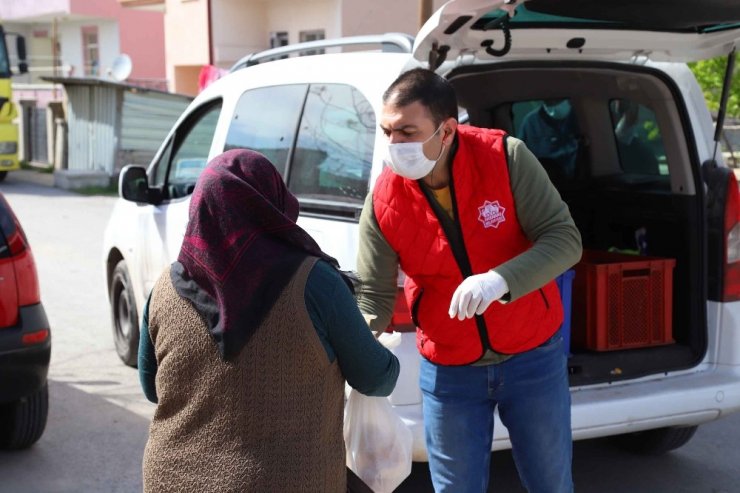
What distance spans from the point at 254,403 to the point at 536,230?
108 cm

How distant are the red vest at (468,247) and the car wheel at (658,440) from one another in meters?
2.19

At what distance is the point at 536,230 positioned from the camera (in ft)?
9.37

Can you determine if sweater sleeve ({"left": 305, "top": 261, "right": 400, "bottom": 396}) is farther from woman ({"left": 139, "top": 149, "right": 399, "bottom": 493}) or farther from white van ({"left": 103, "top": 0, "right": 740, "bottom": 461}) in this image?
white van ({"left": 103, "top": 0, "right": 740, "bottom": 461})

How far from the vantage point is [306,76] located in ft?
14.8

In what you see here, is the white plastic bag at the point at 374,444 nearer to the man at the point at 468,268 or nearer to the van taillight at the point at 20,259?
the man at the point at 468,268

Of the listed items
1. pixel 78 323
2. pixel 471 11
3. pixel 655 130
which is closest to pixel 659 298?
pixel 655 130

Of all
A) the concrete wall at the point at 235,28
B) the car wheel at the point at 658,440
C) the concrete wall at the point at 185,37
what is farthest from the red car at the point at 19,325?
the concrete wall at the point at 185,37

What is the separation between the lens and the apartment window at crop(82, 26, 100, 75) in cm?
3488

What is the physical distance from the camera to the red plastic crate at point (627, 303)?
4422 millimetres

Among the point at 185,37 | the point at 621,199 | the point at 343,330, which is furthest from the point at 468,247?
the point at 185,37

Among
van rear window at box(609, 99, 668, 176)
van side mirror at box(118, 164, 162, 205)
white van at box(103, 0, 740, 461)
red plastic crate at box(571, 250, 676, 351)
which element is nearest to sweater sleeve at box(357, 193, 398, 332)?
white van at box(103, 0, 740, 461)

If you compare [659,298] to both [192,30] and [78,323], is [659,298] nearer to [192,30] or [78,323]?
[78,323]

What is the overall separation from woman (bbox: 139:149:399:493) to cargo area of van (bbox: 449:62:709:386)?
1.75 meters

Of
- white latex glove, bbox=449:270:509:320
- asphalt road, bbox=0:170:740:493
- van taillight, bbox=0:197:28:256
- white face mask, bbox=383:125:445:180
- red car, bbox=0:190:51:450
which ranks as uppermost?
white face mask, bbox=383:125:445:180
